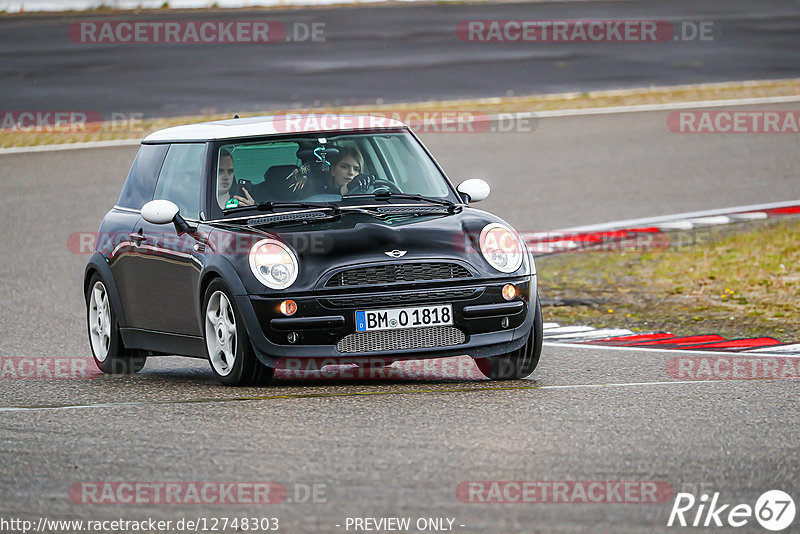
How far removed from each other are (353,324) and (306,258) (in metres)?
0.43

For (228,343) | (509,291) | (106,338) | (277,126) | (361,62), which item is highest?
(361,62)

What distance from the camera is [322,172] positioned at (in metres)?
9.12

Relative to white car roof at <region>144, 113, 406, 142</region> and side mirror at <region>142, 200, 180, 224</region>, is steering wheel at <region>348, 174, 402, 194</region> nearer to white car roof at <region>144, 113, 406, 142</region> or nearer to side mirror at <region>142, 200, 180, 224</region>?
white car roof at <region>144, 113, 406, 142</region>

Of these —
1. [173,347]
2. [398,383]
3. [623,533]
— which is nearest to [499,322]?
Answer: [398,383]

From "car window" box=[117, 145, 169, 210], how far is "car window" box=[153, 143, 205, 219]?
0.30 ft

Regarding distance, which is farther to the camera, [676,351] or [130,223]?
[676,351]

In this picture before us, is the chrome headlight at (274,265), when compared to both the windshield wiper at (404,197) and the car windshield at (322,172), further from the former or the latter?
the windshield wiper at (404,197)

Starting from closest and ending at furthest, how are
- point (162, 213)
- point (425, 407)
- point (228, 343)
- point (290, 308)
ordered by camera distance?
point (425, 407) → point (290, 308) → point (228, 343) → point (162, 213)

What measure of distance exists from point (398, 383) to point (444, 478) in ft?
8.65

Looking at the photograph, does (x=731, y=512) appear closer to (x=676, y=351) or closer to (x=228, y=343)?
(x=228, y=343)

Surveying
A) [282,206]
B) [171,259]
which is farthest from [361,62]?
[282,206]

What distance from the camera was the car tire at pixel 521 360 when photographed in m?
8.55

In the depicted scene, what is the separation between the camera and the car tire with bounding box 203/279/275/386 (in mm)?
8188

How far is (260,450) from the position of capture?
6574 millimetres
